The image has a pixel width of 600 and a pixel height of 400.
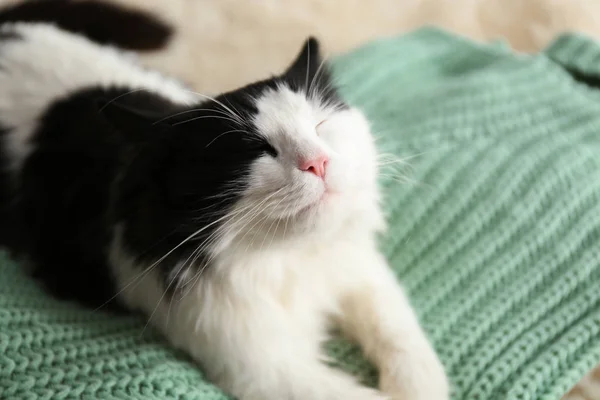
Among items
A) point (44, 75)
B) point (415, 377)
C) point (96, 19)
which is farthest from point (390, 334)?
point (96, 19)

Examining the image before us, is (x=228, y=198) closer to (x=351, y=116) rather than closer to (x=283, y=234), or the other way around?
(x=283, y=234)

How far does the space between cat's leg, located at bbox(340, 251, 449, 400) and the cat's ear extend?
301mm

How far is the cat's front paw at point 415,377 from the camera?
0.75 metres

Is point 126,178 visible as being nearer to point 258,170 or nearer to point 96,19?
point 258,170

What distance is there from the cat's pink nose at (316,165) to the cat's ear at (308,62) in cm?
21

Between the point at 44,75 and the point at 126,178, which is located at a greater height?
the point at 44,75

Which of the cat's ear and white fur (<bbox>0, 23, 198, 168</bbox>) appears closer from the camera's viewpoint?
the cat's ear

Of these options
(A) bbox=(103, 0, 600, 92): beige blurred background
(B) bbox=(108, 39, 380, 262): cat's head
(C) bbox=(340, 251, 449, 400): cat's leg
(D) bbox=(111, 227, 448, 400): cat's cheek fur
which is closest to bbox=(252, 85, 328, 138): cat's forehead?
(B) bbox=(108, 39, 380, 262): cat's head

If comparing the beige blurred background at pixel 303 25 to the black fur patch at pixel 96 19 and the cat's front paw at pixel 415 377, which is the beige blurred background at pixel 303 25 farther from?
the cat's front paw at pixel 415 377

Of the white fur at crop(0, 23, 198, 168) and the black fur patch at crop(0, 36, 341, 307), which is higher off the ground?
the white fur at crop(0, 23, 198, 168)

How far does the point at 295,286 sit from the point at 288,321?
0.05 meters

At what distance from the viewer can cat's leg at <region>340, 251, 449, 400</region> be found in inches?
29.9

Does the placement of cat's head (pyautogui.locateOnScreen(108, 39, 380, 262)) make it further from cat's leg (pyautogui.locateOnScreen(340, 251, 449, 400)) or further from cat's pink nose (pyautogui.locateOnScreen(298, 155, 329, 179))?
cat's leg (pyautogui.locateOnScreen(340, 251, 449, 400))

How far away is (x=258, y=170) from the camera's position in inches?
26.4
